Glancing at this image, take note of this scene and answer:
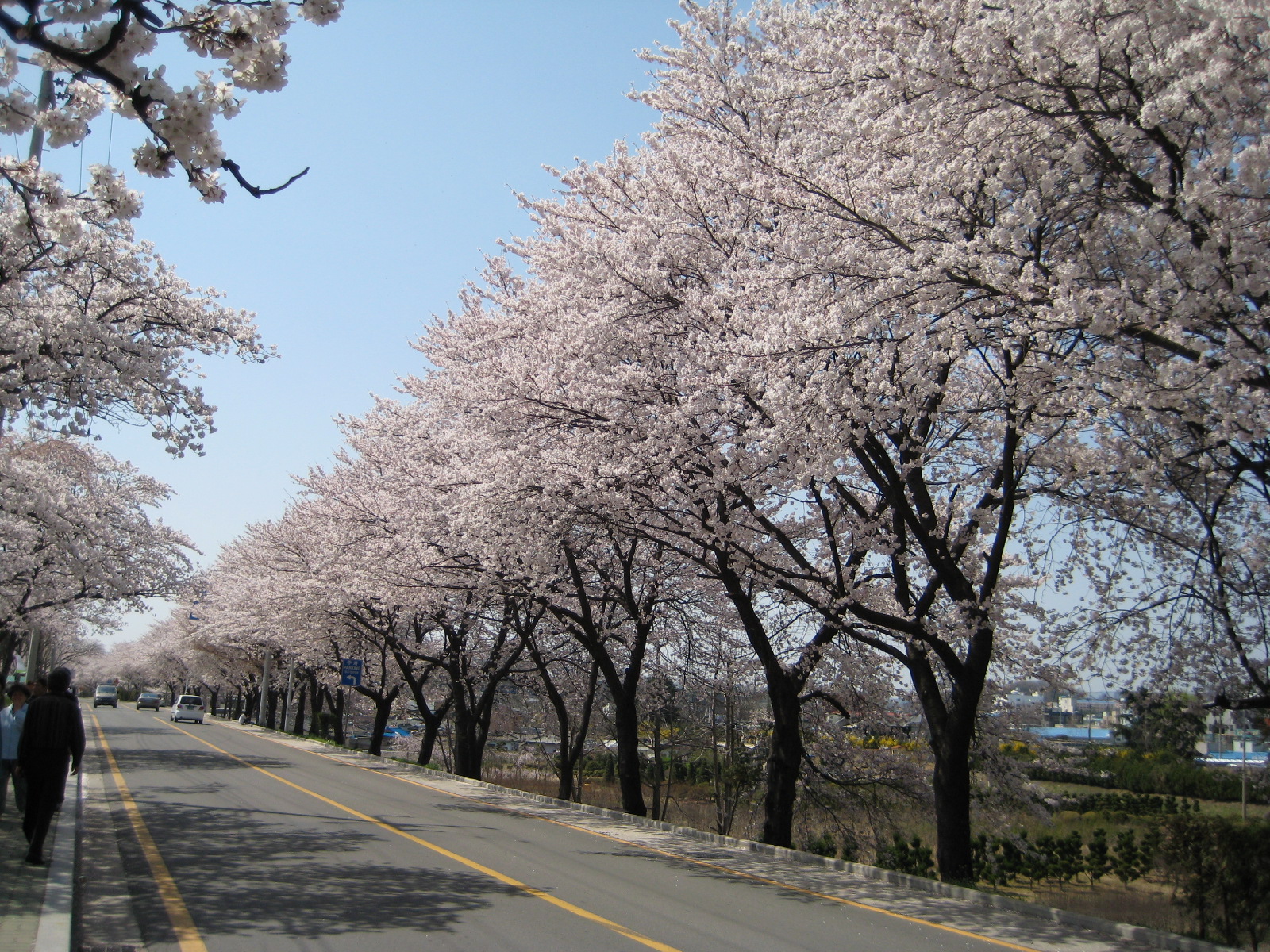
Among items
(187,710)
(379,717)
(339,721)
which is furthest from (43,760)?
(187,710)

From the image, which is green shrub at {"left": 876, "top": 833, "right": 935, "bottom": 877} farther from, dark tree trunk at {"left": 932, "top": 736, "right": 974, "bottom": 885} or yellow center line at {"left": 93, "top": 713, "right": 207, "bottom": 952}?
yellow center line at {"left": 93, "top": 713, "right": 207, "bottom": 952}

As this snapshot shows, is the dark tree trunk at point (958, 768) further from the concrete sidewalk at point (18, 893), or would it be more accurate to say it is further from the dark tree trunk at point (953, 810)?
the concrete sidewalk at point (18, 893)

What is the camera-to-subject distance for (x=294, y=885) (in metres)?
8.60

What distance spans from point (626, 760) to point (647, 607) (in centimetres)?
326

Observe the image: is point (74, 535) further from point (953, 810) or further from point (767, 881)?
point (953, 810)

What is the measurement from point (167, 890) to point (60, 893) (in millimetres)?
1089

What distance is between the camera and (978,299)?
8.74m

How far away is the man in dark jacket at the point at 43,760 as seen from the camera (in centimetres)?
847

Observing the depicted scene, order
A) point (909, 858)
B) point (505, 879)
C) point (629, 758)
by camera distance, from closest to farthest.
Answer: point (505, 879) < point (909, 858) < point (629, 758)

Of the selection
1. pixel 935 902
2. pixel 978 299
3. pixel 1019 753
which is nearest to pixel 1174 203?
pixel 978 299

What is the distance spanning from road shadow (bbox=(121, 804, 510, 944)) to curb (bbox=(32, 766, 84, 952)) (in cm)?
54

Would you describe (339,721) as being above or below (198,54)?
below

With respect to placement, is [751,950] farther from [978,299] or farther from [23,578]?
[23,578]

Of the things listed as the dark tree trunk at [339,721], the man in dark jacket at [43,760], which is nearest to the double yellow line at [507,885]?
the man in dark jacket at [43,760]
